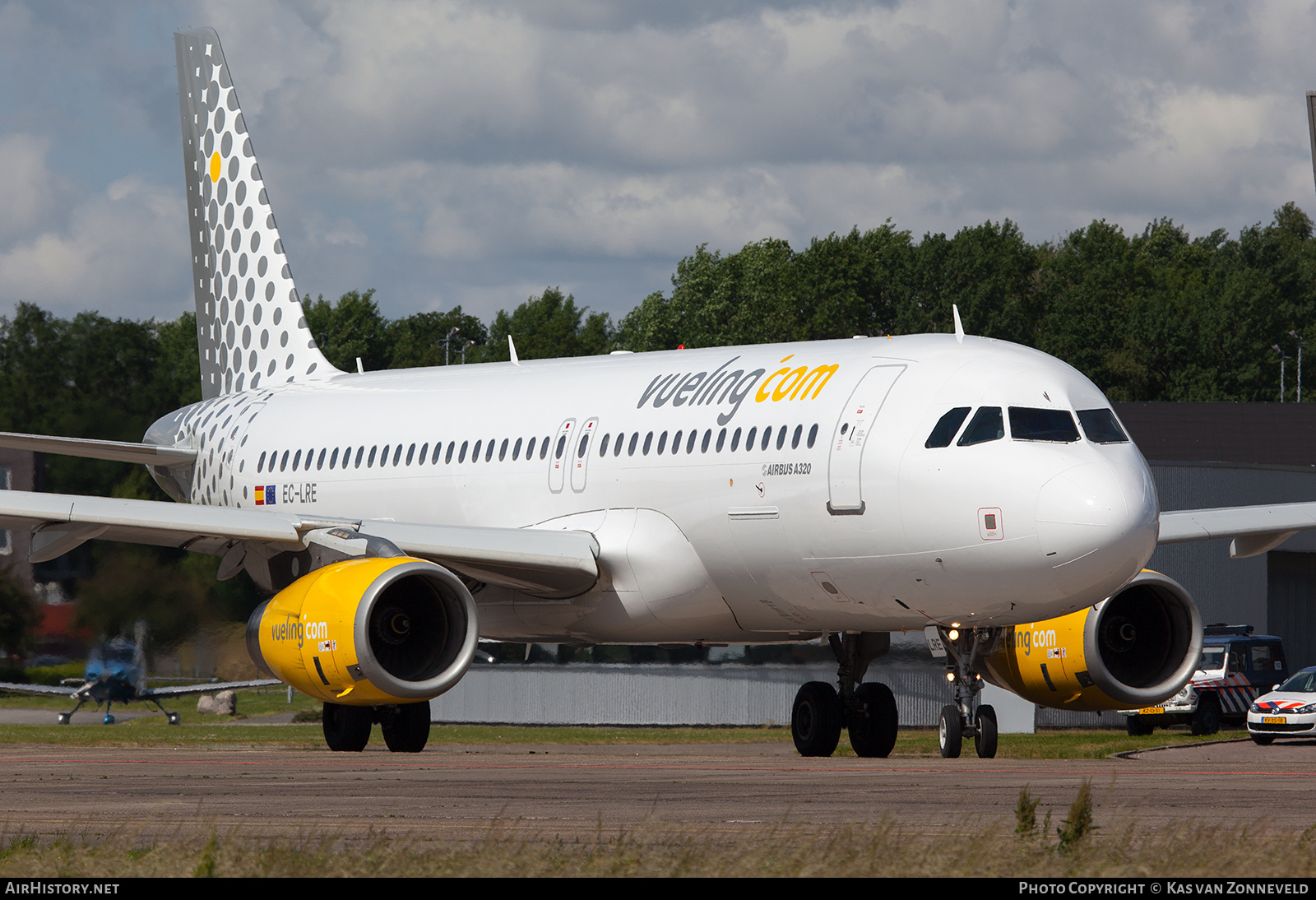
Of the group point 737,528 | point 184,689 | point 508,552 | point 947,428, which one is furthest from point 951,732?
point 184,689

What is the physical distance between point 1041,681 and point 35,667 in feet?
56.5

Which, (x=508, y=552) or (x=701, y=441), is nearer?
(x=508, y=552)

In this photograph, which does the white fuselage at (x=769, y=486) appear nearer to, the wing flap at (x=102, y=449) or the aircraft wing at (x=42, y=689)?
the wing flap at (x=102, y=449)

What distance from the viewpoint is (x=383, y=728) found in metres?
20.2

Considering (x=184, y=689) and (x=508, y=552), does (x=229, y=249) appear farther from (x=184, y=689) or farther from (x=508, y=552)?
(x=508, y=552)

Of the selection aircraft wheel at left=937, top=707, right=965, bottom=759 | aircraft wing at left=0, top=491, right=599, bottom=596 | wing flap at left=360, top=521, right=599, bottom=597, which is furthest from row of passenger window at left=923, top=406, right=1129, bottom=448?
aircraft wing at left=0, top=491, right=599, bottom=596

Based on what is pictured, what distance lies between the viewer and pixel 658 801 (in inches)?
474

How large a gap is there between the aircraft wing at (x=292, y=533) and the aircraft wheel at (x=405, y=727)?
177 centimetres

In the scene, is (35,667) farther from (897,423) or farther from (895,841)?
(895,841)

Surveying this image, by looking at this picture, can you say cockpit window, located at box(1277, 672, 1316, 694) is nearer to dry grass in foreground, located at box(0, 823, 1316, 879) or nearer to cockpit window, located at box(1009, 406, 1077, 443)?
cockpit window, located at box(1009, 406, 1077, 443)

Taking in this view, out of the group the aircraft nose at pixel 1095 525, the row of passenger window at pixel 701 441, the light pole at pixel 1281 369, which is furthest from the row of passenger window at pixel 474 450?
the light pole at pixel 1281 369

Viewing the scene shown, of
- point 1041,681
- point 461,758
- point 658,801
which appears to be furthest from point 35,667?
point 658,801

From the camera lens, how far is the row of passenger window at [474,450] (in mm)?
17969

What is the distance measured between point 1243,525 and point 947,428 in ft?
17.7
